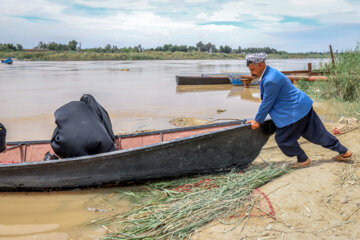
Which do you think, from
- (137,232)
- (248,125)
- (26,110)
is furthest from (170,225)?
(26,110)

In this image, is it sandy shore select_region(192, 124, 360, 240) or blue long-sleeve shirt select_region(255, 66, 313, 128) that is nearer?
sandy shore select_region(192, 124, 360, 240)

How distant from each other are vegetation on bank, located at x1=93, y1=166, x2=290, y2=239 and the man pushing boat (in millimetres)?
413

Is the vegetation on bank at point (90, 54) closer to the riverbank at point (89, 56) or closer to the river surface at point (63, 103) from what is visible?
the riverbank at point (89, 56)

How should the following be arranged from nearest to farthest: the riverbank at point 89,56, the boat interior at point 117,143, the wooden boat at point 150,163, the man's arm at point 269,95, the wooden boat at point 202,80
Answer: the man's arm at point 269,95
the wooden boat at point 150,163
the boat interior at point 117,143
the wooden boat at point 202,80
the riverbank at point 89,56

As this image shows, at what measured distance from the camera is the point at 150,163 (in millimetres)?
3664

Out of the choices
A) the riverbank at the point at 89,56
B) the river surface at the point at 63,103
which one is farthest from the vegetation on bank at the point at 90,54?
the river surface at the point at 63,103

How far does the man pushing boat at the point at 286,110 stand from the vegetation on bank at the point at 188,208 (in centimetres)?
41

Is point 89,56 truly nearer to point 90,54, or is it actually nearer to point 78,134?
point 90,54

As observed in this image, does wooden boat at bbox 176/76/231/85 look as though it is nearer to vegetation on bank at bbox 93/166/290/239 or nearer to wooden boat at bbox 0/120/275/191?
wooden boat at bbox 0/120/275/191

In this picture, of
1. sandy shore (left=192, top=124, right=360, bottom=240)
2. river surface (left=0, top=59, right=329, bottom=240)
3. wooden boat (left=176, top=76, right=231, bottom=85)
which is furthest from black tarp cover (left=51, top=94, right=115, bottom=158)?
wooden boat (left=176, top=76, right=231, bottom=85)

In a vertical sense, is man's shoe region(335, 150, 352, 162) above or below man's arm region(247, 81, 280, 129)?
below

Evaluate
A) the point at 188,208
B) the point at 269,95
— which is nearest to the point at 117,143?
the point at 188,208

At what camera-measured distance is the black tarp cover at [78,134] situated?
11.8 feet

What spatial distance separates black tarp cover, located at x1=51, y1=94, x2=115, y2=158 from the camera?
11.8ft
